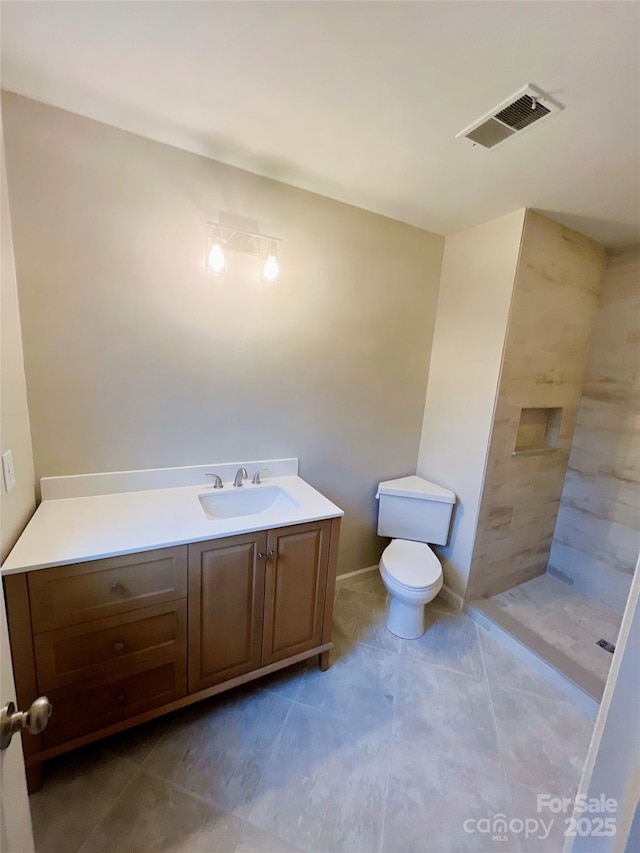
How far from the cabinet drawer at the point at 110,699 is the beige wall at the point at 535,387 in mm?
1784

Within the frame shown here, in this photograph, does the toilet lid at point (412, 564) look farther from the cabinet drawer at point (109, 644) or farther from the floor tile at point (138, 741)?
the floor tile at point (138, 741)

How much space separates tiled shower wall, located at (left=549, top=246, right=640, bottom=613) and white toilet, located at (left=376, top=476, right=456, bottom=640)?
3.57 ft

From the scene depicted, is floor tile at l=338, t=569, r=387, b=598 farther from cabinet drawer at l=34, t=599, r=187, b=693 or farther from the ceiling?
the ceiling

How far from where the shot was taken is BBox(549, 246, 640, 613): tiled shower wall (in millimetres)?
2223

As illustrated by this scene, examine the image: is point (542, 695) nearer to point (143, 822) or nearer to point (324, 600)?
point (324, 600)

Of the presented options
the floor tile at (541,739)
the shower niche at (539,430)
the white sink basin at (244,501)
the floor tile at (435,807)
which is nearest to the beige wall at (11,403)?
the white sink basin at (244,501)

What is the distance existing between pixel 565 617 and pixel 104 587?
2668 mm

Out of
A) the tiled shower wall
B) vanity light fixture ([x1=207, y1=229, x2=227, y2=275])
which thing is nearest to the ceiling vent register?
vanity light fixture ([x1=207, y1=229, x2=227, y2=275])

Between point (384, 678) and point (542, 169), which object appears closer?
point (542, 169)

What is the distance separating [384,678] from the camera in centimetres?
174

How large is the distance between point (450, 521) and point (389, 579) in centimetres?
62

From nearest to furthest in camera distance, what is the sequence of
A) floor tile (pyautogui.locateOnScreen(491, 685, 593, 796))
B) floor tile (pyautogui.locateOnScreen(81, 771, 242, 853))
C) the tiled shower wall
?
1. floor tile (pyautogui.locateOnScreen(81, 771, 242, 853))
2. floor tile (pyautogui.locateOnScreen(491, 685, 593, 796))
3. the tiled shower wall

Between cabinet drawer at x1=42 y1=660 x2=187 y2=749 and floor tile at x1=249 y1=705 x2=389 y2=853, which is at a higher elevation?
cabinet drawer at x1=42 y1=660 x2=187 y2=749

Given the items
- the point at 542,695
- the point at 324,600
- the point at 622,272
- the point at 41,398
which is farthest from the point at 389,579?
the point at 622,272
